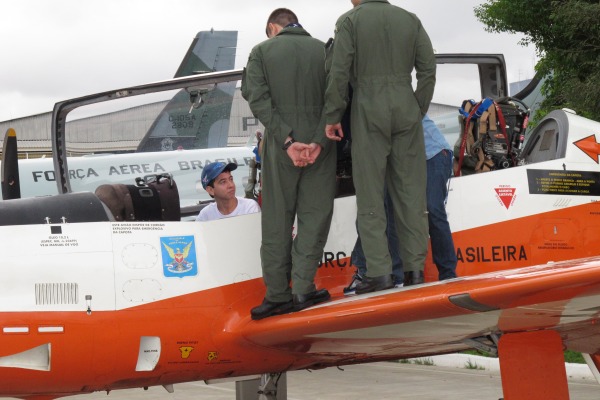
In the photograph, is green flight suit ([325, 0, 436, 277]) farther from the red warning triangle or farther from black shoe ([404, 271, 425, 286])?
the red warning triangle

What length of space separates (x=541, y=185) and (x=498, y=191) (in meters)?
0.28

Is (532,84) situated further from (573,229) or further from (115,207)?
(115,207)

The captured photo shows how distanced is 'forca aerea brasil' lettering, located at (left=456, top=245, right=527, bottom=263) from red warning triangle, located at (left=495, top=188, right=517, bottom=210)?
0.90 feet

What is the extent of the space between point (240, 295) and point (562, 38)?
13423 mm

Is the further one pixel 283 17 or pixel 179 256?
pixel 283 17

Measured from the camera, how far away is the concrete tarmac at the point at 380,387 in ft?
31.2

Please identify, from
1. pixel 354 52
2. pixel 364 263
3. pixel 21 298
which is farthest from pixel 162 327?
pixel 354 52

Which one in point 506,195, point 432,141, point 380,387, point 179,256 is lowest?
point 380,387

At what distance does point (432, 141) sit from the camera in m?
5.76

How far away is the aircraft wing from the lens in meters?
4.43

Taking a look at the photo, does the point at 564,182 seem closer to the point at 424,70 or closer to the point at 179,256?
the point at 424,70

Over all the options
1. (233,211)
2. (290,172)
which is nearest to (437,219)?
(290,172)

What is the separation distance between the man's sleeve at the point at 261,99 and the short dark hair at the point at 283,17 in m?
0.30

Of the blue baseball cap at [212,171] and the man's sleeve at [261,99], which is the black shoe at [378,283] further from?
the blue baseball cap at [212,171]
